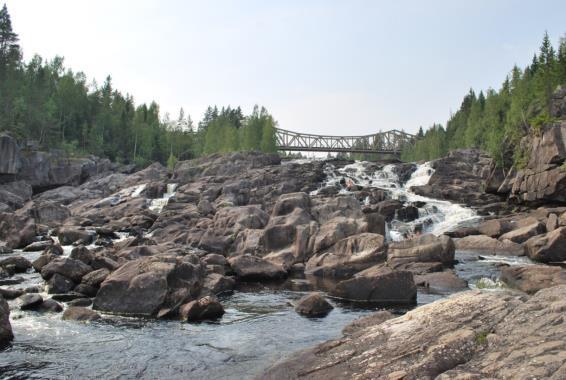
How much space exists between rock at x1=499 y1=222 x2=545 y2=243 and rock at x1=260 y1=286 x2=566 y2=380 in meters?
28.2

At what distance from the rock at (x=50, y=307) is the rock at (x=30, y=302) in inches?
7.1

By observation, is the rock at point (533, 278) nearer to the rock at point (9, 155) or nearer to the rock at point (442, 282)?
the rock at point (442, 282)

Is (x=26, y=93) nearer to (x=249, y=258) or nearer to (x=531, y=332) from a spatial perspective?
(x=249, y=258)

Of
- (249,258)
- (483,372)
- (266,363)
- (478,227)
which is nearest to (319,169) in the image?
(478,227)

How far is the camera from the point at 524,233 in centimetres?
3775

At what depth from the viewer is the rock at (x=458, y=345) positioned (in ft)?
28.0

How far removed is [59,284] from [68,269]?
4.63 ft

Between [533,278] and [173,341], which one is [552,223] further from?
[173,341]

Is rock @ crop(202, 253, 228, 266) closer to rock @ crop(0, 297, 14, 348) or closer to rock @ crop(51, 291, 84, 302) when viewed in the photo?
rock @ crop(51, 291, 84, 302)

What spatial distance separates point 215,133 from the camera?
132000 mm

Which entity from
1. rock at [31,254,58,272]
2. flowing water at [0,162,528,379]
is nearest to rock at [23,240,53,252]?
rock at [31,254,58,272]

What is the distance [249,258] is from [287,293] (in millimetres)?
5157

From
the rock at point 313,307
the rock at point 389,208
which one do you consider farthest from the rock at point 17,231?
the rock at point 389,208

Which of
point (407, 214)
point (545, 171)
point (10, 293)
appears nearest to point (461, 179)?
point (545, 171)
